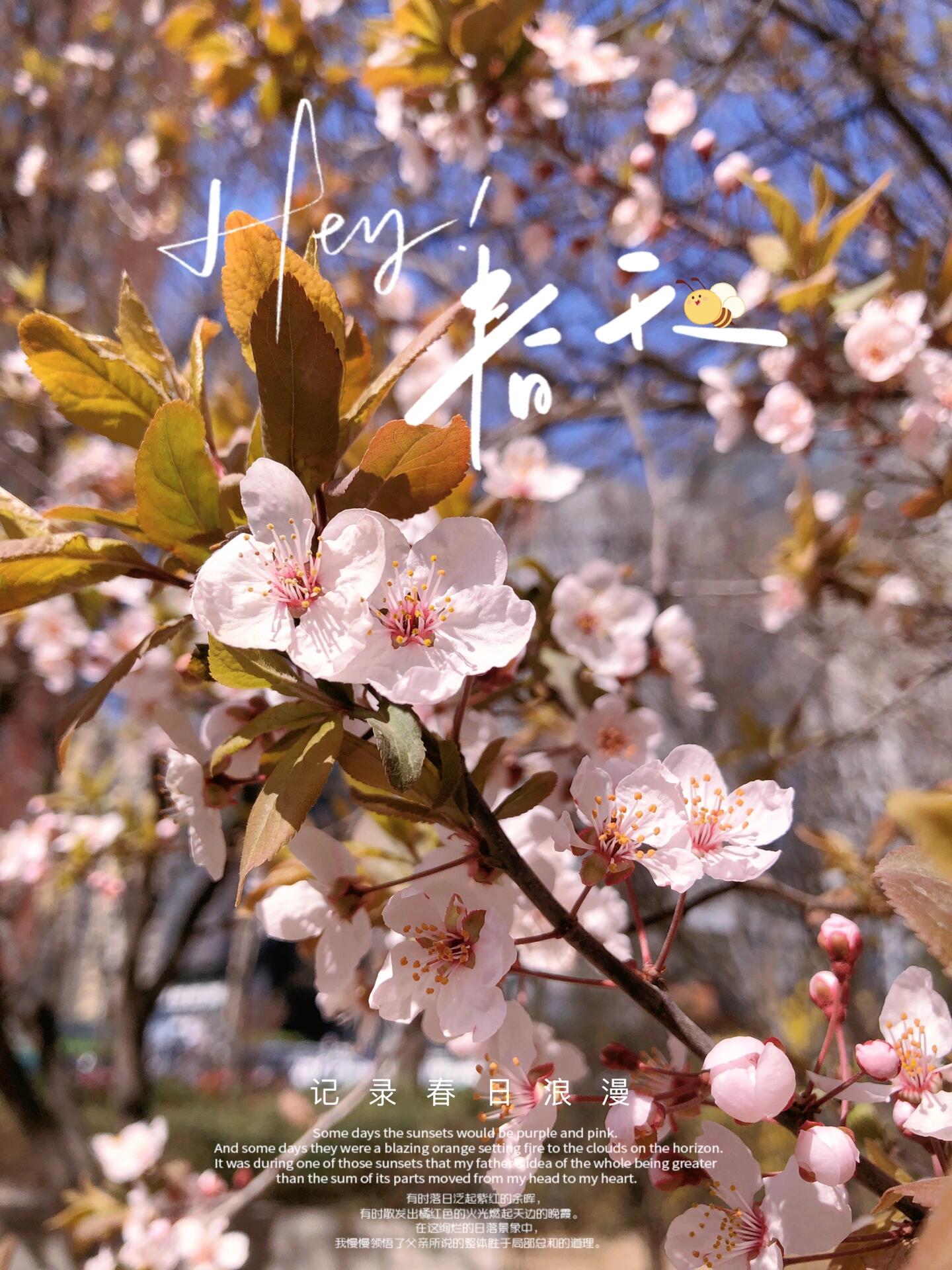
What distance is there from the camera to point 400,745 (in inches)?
12.8

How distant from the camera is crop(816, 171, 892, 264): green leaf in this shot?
628 millimetres

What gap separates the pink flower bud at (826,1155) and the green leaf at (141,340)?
476 millimetres

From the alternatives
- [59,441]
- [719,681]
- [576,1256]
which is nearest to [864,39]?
[576,1256]

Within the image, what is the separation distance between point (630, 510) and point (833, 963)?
10.6 feet

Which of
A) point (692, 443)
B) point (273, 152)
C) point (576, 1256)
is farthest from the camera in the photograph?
point (692, 443)

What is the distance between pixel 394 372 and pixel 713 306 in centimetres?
23

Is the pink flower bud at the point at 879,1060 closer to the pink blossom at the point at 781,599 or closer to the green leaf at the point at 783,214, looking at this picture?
the green leaf at the point at 783,214

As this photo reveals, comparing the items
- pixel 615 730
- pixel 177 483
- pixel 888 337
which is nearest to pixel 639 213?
pixel 888 337

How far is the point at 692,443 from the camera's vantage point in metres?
2.55

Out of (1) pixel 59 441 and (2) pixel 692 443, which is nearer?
(1) pixel 59 441

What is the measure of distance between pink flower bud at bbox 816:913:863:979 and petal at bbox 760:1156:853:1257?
0.10 meters

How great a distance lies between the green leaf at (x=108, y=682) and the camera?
41cm

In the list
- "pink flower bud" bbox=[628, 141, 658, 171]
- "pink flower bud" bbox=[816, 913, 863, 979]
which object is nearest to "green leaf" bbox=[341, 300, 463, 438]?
"pink flower bud" bbox=[816, 913, 863, 979]

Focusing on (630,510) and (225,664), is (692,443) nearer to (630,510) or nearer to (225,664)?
(630,510)
